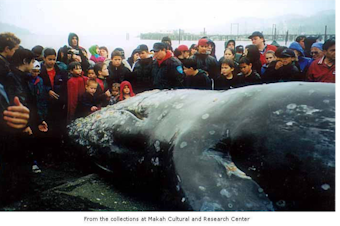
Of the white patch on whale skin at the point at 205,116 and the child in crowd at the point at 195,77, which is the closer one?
the white patch on whale skin at the point at 205,116

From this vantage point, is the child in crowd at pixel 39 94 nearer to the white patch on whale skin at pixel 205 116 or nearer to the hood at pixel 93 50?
the hood at pixel 93 50

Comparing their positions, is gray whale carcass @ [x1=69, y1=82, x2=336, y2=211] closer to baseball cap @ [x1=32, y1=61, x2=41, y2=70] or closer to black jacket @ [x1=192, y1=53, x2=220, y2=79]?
black jacket @ [x1=192, y1=53, x2=220, y2=79]

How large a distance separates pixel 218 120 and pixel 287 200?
70cm

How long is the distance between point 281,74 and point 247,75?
382mm

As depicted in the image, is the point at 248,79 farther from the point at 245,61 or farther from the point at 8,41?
the point at 8,41

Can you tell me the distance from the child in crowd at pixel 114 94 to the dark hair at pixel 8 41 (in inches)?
41.8

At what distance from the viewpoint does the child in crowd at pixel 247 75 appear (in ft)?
11.6

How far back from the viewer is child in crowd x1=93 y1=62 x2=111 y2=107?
350 cm

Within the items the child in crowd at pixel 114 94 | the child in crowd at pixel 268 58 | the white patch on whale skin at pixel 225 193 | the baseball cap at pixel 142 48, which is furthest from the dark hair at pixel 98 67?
the white patch on whale skin at pixel 225 193

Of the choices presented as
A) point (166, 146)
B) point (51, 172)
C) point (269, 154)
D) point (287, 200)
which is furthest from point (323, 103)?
point (51, 172)

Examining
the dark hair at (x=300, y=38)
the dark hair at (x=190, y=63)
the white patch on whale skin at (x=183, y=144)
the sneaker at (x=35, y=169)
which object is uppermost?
the dark hair at (x=300, y=38)

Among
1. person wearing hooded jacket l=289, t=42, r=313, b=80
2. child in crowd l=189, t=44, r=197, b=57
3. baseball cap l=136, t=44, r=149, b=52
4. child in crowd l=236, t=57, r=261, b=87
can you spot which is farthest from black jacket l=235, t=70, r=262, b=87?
baseball cap l=136, t=44, r=149, b=52

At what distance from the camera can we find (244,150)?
2113 mm

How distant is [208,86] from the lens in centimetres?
382
